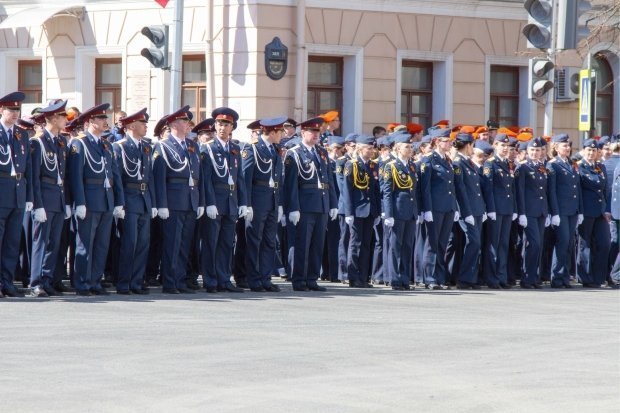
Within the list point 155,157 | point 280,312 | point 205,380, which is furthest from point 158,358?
point 155,157

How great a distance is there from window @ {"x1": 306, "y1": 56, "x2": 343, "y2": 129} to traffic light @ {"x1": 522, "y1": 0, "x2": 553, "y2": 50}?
831 centimetres

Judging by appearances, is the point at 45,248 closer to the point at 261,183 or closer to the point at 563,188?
the point at 261,183

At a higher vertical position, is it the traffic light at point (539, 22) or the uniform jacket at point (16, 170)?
the traffic light at point (539, 22)

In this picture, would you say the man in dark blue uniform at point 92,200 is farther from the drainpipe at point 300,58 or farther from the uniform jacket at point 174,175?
the drainpipe at point 300,58

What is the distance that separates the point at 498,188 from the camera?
18.8 m

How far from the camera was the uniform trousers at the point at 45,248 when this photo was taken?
15195mm

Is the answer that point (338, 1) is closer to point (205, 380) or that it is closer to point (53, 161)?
point (53, 161)

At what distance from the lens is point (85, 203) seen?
1563 cm

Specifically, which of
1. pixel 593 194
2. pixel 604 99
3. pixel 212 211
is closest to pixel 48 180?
pixel 212 211

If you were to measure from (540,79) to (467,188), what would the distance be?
1.56 metres

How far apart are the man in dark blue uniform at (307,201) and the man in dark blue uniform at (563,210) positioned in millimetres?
3442

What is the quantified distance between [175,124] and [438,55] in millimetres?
10877

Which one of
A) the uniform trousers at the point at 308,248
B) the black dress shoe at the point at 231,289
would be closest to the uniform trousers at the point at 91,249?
the black dress shoe at the point at 231,289

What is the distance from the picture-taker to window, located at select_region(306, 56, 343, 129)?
25.8m
